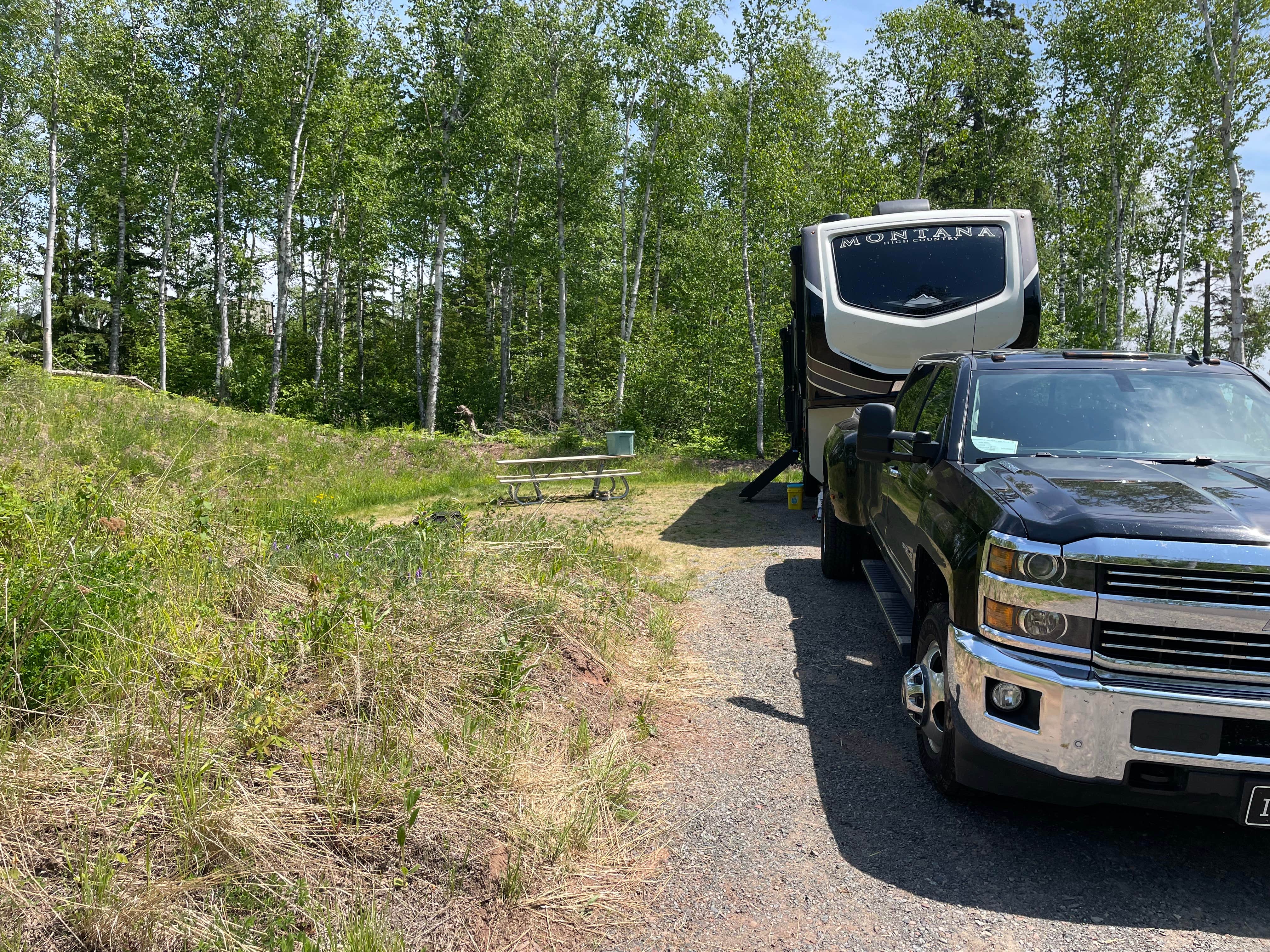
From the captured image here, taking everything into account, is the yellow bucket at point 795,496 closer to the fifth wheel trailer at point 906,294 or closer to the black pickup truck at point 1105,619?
the fifth wheel trailer at point 906,294

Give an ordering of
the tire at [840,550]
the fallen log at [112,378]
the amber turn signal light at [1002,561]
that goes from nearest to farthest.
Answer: the amber turn signal light at [1002,561]
the tire at [840,550]
the fallen log at [112,378]

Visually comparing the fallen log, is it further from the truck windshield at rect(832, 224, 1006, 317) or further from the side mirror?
the side mirror

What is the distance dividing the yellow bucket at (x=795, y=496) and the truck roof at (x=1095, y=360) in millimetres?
7141

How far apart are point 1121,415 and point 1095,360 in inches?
21.4

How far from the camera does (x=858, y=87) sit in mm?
20328

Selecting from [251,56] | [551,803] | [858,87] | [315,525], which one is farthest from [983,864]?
[251,56]

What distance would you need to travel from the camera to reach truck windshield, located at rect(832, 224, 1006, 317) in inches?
332

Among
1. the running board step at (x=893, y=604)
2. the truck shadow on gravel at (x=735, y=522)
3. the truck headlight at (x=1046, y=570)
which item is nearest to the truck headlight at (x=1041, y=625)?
the truck headlight at (x=1046, y=570)

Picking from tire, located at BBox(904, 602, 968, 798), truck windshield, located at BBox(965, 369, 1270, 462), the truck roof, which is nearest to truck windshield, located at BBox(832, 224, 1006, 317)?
the truck roof

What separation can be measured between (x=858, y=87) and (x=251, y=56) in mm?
17694

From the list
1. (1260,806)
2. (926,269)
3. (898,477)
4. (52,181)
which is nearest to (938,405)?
(898,477)

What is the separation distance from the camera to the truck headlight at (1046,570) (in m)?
2.75

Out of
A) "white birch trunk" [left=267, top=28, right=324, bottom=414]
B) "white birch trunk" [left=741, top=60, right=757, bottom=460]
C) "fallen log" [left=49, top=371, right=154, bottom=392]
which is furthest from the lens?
"white birch trunk" [left=267, top=28, right=324, bottom=414]

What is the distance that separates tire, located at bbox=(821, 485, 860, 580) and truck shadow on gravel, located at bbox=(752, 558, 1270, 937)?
3.04 meters
